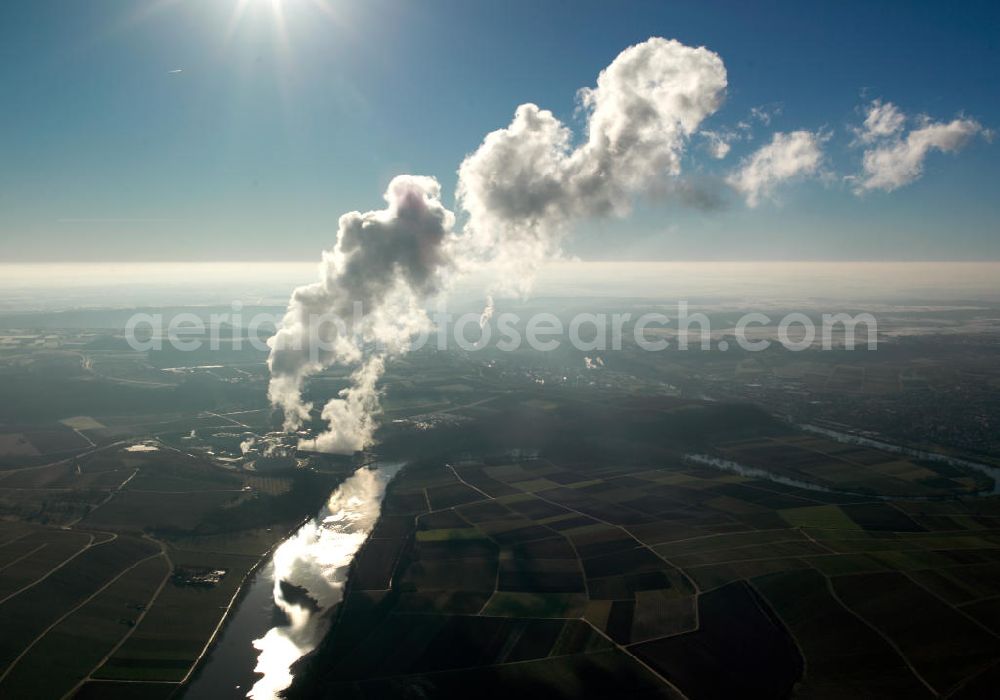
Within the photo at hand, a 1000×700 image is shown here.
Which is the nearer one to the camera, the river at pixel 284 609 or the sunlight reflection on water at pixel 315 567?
the river at pixel 284 609

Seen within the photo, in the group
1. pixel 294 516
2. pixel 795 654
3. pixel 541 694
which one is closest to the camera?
pixel 541 694

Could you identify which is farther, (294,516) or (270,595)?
(294,516)

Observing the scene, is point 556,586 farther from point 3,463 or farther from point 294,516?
point 3,463

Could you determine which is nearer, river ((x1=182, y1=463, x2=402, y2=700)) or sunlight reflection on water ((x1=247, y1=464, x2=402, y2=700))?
river ((x1=182, y1=463, x2=402, y2=700))

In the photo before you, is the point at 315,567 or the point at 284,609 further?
the point at 315,567

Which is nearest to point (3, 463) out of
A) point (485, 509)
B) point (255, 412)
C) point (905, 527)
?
point (255, 412)

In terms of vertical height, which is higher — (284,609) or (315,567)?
(315,567)

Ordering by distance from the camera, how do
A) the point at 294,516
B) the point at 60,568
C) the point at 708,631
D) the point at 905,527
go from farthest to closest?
the point at 294,516
the point at 905,527
the point at 60,568
the point at 708,631
